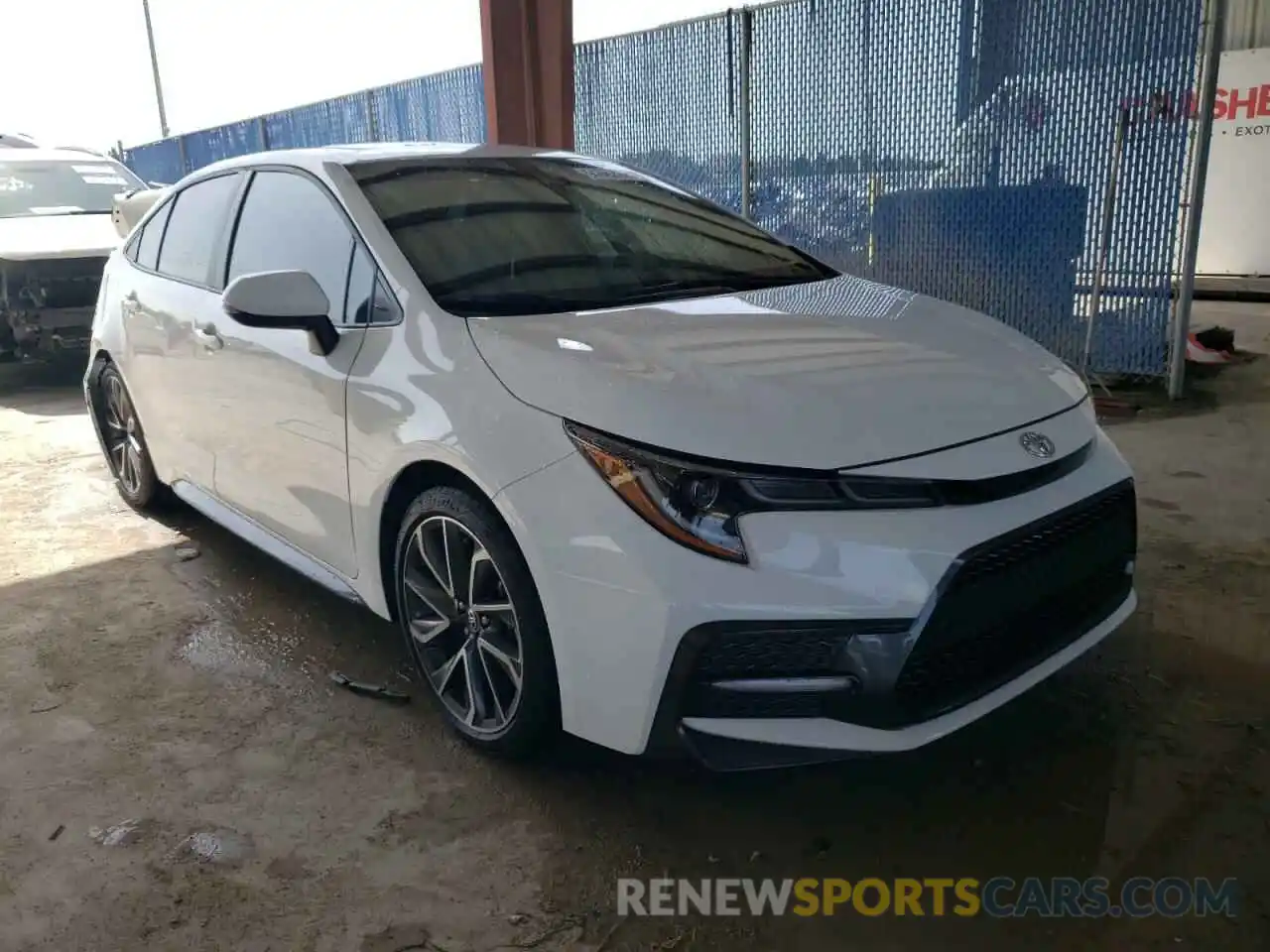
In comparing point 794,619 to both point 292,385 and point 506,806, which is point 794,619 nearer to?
point 506,806

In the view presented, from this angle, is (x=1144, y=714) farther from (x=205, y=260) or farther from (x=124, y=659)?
(x=205, y=260)

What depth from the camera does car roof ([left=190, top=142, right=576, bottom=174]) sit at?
282cm

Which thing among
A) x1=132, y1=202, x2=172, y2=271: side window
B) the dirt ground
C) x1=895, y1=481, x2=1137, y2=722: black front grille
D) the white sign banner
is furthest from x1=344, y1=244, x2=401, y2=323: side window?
the white sign banner

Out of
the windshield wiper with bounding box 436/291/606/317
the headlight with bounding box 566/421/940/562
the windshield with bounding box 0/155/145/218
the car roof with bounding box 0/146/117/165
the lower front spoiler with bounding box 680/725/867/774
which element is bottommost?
the lower front spoiler with bounding box 680/725/867/774

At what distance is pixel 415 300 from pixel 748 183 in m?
5.17

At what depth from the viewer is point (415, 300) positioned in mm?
2338

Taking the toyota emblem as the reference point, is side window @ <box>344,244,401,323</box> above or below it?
above

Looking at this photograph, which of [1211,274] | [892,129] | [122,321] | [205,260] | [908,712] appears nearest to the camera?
[908,712]

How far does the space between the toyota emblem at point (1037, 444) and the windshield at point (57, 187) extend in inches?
306

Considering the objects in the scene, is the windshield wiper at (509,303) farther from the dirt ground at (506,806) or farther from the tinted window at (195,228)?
the tinted window at (195,228)

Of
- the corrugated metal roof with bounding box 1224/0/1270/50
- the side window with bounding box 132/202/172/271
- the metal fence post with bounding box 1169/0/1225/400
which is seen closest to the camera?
the side window with bounding box 132/202/172/271

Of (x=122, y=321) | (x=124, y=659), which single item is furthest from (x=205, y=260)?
(x=124, y=659)

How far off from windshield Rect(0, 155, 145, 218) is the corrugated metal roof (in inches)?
428

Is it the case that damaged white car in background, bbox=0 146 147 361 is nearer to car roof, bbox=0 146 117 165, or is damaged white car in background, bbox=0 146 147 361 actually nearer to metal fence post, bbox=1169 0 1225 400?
car roof, bbox=0 146 117 165
